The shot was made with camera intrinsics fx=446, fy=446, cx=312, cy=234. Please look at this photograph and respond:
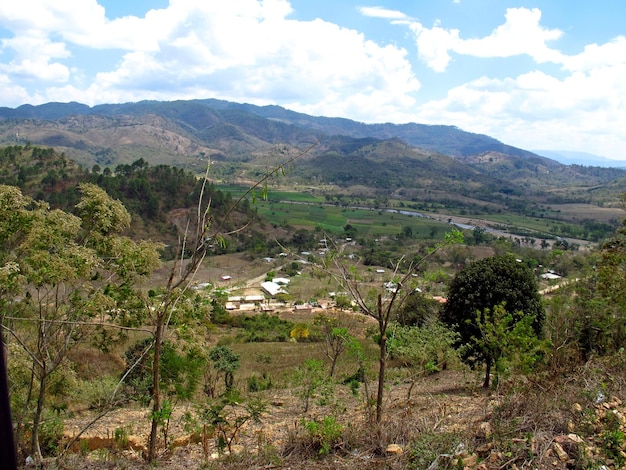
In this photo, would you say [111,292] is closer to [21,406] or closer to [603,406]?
[21,406]

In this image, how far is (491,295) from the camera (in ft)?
35.2

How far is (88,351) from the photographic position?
14203 mm

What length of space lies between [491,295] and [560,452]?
24.0ft

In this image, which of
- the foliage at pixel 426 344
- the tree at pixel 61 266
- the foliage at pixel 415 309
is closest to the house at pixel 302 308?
the foliage at pixel 415 309

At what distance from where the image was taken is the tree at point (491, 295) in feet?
34.7

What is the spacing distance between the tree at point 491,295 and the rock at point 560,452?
21.7 ft

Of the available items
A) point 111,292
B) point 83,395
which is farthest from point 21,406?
point 83,395

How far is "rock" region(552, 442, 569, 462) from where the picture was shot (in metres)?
3.72

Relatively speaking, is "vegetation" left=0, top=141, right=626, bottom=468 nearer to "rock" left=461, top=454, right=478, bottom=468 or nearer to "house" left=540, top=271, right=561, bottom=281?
"rock" left=461, top=454, right=478, bottom=468

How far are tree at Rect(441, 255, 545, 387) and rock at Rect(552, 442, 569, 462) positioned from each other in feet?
21.7

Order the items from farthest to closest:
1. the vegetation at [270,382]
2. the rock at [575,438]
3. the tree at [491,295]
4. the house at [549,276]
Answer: the house at [549,276] → the tree at [491,295] → the vegetation at [270,382] → the rock at [575,438]

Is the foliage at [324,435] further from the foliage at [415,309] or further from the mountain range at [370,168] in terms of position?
the mountain range at [370,168]

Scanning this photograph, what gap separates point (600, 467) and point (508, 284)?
7.54m

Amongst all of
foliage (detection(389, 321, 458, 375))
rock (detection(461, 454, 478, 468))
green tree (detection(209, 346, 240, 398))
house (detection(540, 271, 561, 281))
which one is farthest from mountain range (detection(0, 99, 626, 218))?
rock (detection(461, 454, 478, 468))
